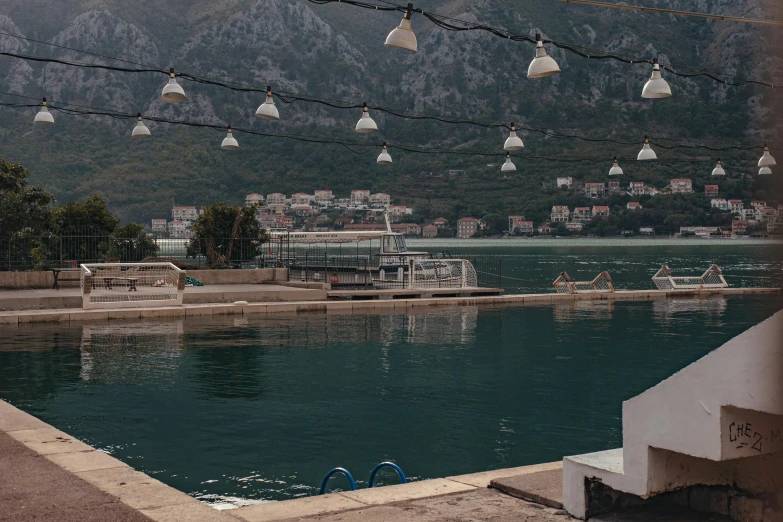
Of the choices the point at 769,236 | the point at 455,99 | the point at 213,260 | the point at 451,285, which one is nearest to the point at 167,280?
the point at 213,260

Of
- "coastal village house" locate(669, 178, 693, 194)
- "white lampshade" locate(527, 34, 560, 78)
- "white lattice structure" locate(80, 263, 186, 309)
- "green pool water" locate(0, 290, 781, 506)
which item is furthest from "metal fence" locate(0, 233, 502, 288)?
"coastal village house" locate(669, 178, 693, 194)

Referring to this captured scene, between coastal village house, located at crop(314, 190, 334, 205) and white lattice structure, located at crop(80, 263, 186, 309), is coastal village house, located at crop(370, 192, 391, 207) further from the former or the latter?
white lattice structure, located at crop(80, 263, 186, 309)

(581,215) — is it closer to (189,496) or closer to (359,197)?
(359,197)

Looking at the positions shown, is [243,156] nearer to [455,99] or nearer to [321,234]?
[455,99]

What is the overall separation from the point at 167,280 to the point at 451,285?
11.9 meters

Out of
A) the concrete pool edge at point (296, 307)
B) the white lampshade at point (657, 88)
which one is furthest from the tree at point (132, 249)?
the white lampshade at point (657, 88)

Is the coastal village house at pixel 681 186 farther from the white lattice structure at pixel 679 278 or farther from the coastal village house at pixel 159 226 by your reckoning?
the coastal village house at pixel 159 226

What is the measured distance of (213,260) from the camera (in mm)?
35000

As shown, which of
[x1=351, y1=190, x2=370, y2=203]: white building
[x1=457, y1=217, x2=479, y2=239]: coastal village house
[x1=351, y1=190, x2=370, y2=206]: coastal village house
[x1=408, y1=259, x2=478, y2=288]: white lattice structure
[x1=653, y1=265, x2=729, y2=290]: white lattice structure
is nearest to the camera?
[x1=408, y1=259, x2=478, y2=288]: white lattice structure

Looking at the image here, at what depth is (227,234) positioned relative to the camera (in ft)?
121

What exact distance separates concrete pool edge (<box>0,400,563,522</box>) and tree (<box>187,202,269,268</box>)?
92.5 feet

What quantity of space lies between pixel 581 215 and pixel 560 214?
3.81 m

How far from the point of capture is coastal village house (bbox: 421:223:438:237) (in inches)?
5408

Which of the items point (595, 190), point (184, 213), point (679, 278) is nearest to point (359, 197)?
point (184, 213)
